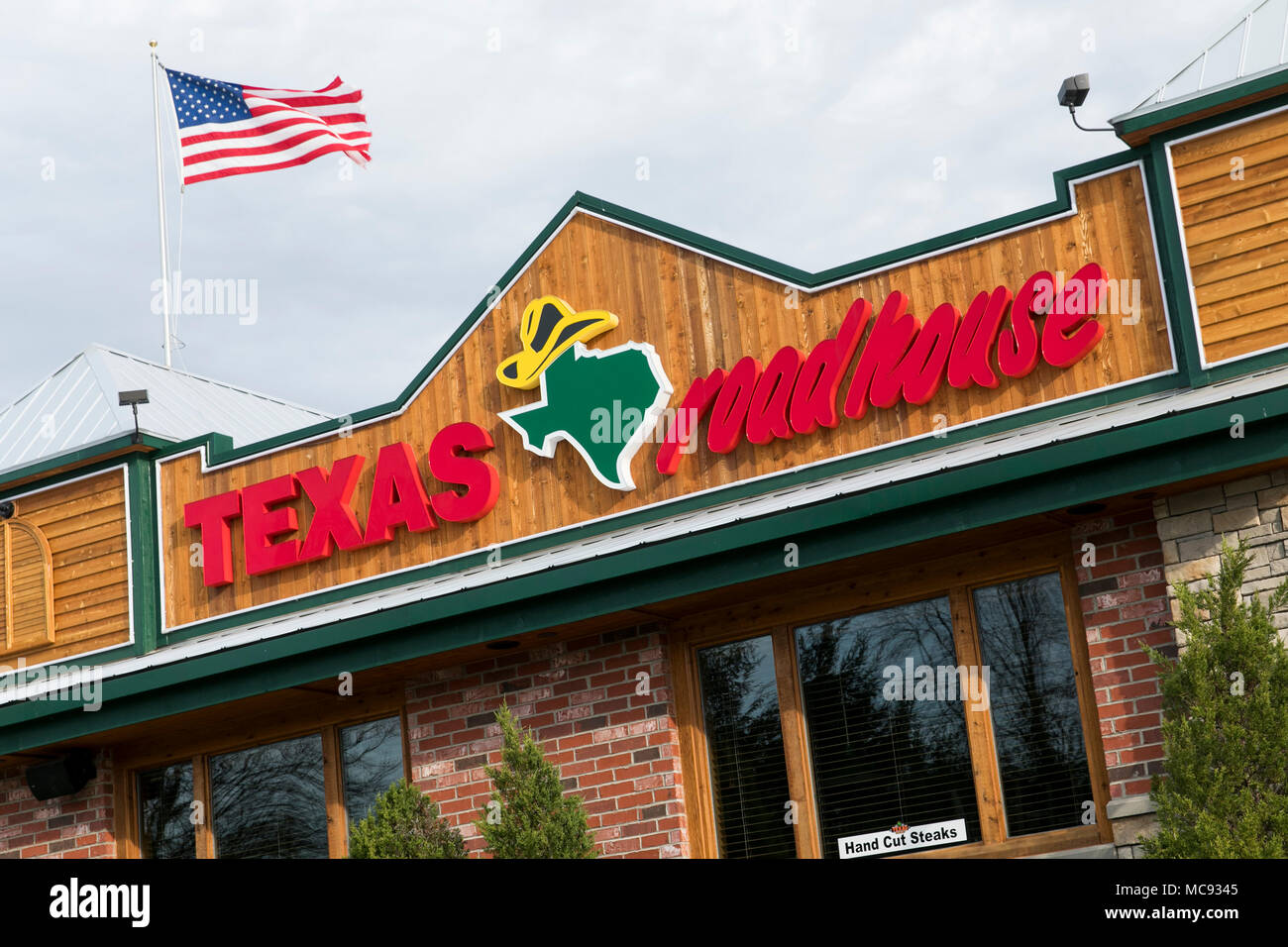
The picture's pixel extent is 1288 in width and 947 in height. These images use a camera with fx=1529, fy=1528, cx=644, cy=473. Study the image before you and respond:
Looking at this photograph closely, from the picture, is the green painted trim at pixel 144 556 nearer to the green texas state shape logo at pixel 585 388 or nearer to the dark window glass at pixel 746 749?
the green texas state shape logo at pixel 585 388

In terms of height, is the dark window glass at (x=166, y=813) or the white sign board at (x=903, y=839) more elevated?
the dark window glass at (x=166, y=813)

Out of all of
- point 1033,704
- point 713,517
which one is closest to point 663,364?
point 713,517

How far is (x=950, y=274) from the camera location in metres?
10.7

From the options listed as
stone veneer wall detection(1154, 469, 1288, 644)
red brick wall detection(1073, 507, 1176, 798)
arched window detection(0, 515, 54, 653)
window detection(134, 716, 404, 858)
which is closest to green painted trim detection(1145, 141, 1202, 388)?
stone veneer wall detection(1154, 469, 1288, 644)

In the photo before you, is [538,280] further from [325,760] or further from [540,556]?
[325,760]

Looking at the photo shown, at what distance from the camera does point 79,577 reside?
532 inches

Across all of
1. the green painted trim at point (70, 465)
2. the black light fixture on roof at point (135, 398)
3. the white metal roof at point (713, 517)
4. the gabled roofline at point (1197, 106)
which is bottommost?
the white metal roof at point (713, 517)

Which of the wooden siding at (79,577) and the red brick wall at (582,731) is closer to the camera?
the red brick wall at (582,731)

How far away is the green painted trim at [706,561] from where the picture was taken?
29.5 ft

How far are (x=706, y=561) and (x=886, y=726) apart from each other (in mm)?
1633

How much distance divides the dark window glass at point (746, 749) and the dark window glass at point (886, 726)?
281mm

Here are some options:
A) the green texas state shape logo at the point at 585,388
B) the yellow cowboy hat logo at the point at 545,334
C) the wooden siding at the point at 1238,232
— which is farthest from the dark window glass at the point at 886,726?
the yellow cowboy hat logo at the point at 545,334
